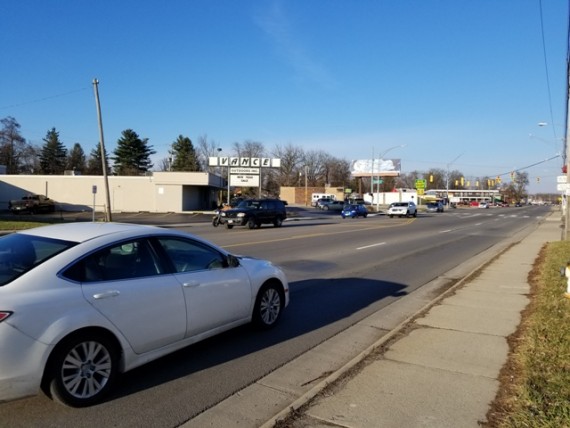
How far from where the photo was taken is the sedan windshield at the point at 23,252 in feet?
12.5

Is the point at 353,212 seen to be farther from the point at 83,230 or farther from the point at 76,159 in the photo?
the point at 76,159

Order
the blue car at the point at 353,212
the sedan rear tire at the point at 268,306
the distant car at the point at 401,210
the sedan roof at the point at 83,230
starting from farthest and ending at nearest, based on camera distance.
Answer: the blue car at the point at 353,212, the distant car at the point at 401,210, the sedan rear tire at the point at 268,306, the sedan roof at the point at 83,230

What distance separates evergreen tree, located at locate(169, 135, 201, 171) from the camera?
10718 cm

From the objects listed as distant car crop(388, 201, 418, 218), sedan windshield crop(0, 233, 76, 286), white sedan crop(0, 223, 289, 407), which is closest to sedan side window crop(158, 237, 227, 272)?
white sedan crop(0, 223, 289, 407)

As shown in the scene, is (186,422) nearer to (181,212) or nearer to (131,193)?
(181,212)

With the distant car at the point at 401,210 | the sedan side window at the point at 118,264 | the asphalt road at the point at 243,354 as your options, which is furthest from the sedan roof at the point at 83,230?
the distant car at the point at 401,210

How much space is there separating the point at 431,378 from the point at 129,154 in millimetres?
105613

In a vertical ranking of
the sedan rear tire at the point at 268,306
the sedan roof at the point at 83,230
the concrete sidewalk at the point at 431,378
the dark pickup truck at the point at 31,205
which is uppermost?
the dark pickup truck at the point at 31,205

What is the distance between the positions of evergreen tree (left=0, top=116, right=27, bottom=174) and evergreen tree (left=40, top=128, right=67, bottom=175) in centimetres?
720

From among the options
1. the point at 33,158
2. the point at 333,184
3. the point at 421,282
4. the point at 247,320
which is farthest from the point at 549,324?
the point at 333,184

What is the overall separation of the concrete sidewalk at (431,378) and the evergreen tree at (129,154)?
100m

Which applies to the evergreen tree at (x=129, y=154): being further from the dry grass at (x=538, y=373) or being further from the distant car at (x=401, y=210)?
the dry grass at (x=538, y=373)

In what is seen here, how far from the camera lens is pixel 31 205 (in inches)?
1773

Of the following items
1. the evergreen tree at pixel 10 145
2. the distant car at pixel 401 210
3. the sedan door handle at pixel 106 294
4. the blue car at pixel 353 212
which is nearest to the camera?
the sedan door handle at pixel 106 294
